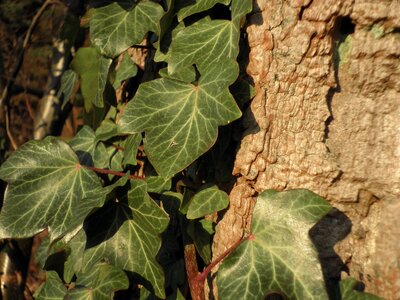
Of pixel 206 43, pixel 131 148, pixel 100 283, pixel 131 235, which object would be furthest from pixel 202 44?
pixel 100 283

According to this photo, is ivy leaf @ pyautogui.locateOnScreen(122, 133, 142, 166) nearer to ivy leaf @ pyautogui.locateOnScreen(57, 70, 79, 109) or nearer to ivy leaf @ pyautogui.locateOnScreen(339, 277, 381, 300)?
ivy leaf @ pyautogui.locateOnScreen(57, 70, 79, 109)

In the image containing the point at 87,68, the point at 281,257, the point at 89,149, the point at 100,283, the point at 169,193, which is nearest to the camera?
the point at 281,257

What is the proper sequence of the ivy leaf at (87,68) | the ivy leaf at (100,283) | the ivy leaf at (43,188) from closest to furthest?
the ivy leaf at (100,283) → the ivy leaf at (43,188) → the ivy leaf at (87,68)

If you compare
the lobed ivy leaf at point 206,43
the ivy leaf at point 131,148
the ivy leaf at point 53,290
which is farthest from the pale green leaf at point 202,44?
the ivy leaf at point 53,290

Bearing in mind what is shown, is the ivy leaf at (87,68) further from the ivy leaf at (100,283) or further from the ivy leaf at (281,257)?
the ivy leaf at (281,257)

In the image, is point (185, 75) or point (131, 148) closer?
point (185, 75)

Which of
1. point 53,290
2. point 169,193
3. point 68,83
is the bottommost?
point 53,290

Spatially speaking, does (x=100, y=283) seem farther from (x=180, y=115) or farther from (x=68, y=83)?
(x=68, y=83)
